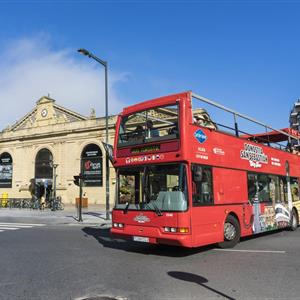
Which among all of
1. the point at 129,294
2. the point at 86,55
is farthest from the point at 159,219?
the point at 86,55

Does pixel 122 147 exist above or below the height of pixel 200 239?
above

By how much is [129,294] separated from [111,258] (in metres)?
3.28

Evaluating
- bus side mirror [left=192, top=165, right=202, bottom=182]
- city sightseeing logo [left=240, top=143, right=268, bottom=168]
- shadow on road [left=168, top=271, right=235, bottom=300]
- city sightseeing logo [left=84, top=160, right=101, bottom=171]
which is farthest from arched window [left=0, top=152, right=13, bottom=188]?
shadow on road [left=168, top=271, right=235, bottom=300]

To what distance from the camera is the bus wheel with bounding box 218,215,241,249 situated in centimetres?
1024

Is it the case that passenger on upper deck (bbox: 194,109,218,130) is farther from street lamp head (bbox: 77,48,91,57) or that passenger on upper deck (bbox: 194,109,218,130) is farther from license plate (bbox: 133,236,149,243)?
street lamp head (bbox: 77,48,91,57)

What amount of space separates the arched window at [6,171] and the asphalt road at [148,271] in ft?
130

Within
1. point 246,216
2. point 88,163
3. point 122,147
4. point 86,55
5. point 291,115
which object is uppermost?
point 291,115

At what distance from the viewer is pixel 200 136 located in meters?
9.55

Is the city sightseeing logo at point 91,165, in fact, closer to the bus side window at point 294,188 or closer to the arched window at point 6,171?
the arched window at point 6,171

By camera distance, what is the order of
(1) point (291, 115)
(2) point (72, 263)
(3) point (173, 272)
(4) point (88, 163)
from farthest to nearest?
1. (1) point (291, 115)
2. (4) point (88, 163)
3. (2) point (72, 263)
4. (3) point (173, 272)

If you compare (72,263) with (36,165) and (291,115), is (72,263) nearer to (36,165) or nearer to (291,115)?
(36,165)

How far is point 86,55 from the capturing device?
20156mm

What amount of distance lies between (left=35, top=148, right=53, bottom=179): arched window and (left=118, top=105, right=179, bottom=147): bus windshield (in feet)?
119

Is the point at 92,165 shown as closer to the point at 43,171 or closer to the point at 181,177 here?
the point at 43,171
